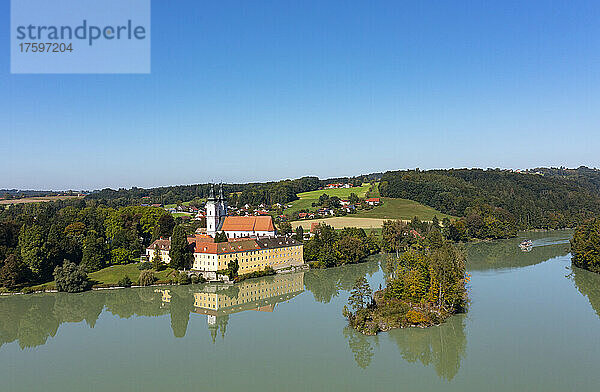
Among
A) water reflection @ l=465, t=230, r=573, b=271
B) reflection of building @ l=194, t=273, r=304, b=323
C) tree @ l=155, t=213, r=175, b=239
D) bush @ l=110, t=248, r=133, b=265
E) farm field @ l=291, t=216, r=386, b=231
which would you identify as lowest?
reflection of building @ l=194, t=273, r=304, b=323

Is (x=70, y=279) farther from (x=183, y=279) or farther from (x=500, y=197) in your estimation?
(x=500, y=197)

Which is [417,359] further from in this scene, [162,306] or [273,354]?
[162,306]

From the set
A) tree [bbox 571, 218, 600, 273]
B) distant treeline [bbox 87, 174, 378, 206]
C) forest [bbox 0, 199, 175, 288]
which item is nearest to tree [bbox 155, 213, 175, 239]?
forest [bbox 0, 199, 175, 288]

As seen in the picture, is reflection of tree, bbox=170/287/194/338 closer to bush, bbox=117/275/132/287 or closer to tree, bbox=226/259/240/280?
A: bush, bbox=117/275/132/287

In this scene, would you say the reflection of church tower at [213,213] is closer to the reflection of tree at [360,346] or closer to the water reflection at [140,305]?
the water reflection at [140,305]

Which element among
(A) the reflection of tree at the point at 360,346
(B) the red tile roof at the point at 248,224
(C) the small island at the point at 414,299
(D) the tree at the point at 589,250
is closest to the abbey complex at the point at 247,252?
(B) the red tile roof at the point at 248,224

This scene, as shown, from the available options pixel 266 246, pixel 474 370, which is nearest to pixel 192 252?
pixel 266 246
